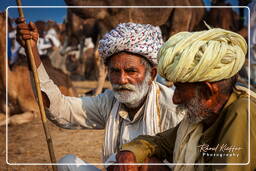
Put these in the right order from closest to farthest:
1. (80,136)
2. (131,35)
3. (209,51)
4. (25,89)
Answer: (209,51) → (131,35) → (80,136) → (25,89)

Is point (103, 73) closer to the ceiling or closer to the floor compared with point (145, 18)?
closer to the floor

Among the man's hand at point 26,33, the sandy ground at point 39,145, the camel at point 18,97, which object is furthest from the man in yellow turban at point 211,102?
the camel at point 18,97

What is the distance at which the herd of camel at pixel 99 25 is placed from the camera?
6320 mm

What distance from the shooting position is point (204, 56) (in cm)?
187

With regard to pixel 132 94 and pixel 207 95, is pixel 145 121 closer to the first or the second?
pixel 132 94

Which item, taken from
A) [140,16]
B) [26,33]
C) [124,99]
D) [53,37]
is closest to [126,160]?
[124,99]

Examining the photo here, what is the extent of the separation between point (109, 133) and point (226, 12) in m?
7.76

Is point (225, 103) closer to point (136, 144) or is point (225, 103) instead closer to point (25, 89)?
point (136, 144)

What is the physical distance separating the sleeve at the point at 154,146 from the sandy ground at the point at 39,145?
1893mm

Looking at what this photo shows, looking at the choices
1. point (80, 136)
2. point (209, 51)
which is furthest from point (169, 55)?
point (80, 136)

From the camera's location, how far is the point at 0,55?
5902mm

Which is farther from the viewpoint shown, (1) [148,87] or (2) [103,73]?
(2) [103,73]

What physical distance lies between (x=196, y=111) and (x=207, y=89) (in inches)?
5.1

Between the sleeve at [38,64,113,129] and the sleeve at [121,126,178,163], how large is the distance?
594 millimetres
